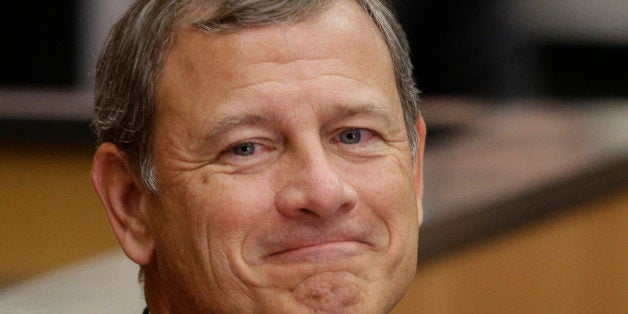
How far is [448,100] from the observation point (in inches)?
168

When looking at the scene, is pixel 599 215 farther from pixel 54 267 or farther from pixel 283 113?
pixel 283 113

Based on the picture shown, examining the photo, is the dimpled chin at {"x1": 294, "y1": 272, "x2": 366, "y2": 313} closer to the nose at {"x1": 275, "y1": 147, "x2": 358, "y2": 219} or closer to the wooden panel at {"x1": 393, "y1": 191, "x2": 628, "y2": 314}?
the nose at {"x1": 275, "y1": 147, "x2": 358, "y2": 219}

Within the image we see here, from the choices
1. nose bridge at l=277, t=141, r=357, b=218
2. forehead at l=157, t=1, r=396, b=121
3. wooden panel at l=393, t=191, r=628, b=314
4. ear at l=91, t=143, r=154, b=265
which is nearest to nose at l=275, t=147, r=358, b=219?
nose bridge at l=277, t=141, r=357, b=218

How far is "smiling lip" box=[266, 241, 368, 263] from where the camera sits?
196 cm

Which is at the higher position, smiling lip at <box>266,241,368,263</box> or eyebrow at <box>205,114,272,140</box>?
eyebrow at <box>205,114,272,140</box>

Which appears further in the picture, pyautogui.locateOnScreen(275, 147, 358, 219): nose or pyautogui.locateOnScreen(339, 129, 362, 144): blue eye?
pyautogui.locateOnScreen(339, 129, 362, 144): blue eye

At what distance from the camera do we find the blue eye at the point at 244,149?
2008 millimetres

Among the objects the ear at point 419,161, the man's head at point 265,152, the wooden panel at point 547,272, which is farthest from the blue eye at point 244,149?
the wooden panel at point 547,272

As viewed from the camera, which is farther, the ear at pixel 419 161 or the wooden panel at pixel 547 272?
the wooden panel at pixel 547 272

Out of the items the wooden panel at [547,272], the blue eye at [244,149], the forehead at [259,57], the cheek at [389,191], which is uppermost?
the forehead at [259,57]

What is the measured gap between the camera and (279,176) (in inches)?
77.9

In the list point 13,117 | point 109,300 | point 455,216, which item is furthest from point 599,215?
point 13,117

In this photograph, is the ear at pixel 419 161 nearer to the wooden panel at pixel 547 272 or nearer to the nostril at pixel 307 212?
the nostril at pixel 307 212

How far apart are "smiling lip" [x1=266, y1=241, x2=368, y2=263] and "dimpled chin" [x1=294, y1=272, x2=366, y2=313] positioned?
0.09 ft
